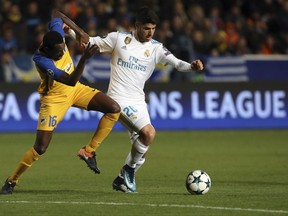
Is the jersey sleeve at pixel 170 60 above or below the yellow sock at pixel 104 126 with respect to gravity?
above

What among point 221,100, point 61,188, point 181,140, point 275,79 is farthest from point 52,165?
point 275,79

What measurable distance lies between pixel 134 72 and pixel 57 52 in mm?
1036

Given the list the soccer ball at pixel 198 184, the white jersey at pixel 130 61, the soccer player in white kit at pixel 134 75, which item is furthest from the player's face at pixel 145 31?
the soccer ball at pixel 198 184

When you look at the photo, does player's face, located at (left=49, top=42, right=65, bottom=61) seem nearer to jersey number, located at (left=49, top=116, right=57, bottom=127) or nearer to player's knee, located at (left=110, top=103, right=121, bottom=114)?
jersey number, located at (left=49, top=116, right=57, bottom=127)

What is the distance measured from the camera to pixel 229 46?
22125 mm

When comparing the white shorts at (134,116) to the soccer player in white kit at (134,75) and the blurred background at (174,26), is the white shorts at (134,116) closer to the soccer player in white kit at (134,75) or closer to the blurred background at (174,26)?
the soccer player in white kit at (134,75)

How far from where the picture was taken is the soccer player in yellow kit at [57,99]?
989cm

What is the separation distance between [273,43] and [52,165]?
10.5 m

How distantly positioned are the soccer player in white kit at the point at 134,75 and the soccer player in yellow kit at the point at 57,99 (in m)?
0.19

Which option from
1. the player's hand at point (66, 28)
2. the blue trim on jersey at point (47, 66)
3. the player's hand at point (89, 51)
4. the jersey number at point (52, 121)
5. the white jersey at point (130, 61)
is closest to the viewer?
the player's hand at point (89, 51)

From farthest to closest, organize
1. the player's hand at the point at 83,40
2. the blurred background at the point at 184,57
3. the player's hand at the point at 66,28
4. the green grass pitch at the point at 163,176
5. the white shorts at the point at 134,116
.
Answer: the blurred background at the point at 184,57
the player's hand at the point at 66,28
the player's hand at the point at 83,40
the white shorts at the point at 134,116
the green grass pitch at the point at 163,176

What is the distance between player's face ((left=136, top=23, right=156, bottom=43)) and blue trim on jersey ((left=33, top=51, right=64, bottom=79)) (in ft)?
3.89

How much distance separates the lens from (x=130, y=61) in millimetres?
10492

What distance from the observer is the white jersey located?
1045 cm
